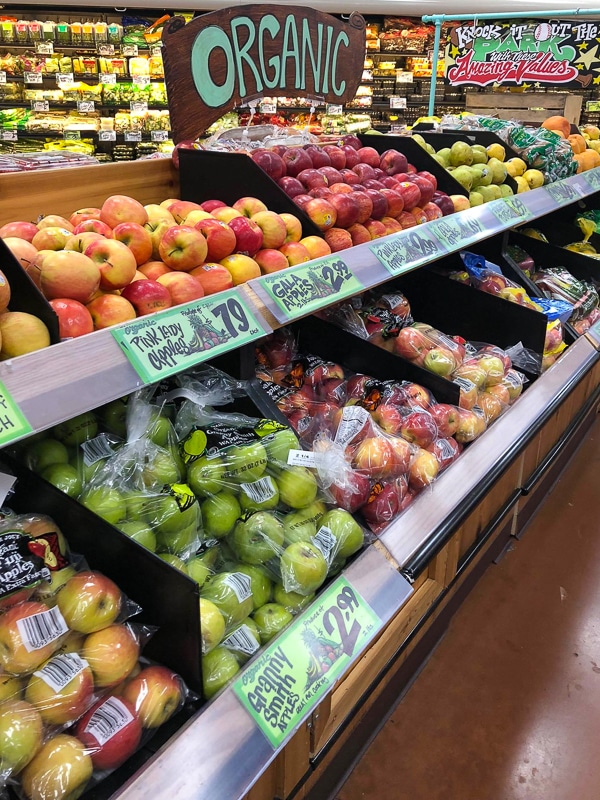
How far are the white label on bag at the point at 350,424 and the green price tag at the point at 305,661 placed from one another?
38 centimetres

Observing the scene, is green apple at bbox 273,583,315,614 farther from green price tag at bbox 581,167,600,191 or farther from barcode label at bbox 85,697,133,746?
green price tag at bbox 581,167,600,191

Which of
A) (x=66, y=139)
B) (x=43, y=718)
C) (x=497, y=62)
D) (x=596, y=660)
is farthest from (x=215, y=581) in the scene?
(x=66, y=139)

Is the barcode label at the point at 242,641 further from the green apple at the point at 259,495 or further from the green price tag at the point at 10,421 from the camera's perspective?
the green price tag at the point at 10,421

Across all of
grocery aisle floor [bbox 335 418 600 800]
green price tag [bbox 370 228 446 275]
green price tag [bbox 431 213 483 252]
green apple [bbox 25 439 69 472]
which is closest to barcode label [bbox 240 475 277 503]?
green apple [bbox 25 439 69 472]

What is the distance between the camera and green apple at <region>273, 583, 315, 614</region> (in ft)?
3.56

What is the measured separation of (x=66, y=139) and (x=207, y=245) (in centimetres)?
603

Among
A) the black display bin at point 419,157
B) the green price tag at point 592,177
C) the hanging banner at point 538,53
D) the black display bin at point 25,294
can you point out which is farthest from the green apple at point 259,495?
the hanging banner at point 538,53

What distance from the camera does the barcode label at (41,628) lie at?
811 millimetres

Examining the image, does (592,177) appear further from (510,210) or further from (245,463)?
(245,463)

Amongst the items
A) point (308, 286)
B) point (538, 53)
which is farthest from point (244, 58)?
point (538, 53)

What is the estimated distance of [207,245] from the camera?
1309 millimetres

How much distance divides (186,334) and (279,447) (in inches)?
12.3

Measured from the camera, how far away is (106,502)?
102 cm

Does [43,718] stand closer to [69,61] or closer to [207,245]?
[207,245]
